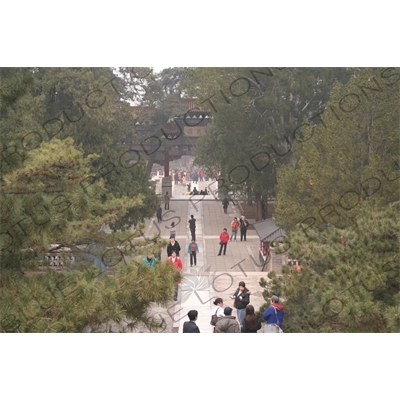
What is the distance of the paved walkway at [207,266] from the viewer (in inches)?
540

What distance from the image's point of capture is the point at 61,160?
10.5 metres

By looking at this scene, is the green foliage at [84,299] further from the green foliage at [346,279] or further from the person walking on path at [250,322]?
the green foliage at [346,279]

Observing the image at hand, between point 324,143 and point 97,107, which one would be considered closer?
point 324,143

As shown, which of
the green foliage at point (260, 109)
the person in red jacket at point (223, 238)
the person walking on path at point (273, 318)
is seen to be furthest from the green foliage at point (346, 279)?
the green foliage at point (260, 109)

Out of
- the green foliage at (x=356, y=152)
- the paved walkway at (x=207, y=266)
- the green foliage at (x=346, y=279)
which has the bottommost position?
the paved walkway at (x=207, y=266)

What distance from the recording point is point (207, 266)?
19.2 m

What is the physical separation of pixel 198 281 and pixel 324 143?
429cm

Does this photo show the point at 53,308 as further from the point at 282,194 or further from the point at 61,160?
the point at 282,194

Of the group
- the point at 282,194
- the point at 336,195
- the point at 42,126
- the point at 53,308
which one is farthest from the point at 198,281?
the point at 53,308

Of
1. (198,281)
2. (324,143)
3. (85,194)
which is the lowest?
(198,281)

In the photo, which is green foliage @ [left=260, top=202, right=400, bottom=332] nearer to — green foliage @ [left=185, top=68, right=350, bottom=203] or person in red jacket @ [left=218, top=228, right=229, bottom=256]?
person in red jacket @ [left=218, top=228, right=229, bottom=256]

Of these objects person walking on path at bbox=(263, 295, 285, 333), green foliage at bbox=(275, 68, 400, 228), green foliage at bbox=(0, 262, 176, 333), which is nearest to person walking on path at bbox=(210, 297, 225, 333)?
person walking on path at bbox=(263, 295, 285, 333)

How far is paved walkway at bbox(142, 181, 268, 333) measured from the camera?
1372 centimetres

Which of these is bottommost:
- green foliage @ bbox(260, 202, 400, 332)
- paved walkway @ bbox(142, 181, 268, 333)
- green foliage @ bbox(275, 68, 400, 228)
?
paved walkway @ bbox(142, 181, 268, 333)
